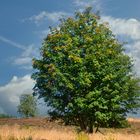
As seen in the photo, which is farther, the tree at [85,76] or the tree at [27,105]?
the tree at [27,105]

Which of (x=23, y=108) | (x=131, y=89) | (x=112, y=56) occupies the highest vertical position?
(x=23, y=108)

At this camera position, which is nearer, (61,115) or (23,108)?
(61,115)

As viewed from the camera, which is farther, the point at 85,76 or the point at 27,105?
the point at 27,105

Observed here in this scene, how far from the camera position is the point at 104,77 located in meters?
39.6

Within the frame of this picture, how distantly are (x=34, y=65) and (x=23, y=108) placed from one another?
6591cm

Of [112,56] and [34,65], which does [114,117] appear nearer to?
[112,56]

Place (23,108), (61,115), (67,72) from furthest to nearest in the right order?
(23,108)
(61,115)
(67,72)

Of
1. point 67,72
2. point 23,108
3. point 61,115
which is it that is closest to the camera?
point 67,72

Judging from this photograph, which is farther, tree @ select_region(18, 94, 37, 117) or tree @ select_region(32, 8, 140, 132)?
tree @ select_region(18, 94, 37, 117)

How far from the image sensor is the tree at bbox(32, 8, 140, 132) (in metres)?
39.4

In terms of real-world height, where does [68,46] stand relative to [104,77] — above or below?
above

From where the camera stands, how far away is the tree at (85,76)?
129ft

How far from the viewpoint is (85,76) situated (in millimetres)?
38906

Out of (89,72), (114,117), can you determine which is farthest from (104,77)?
(114,117)
